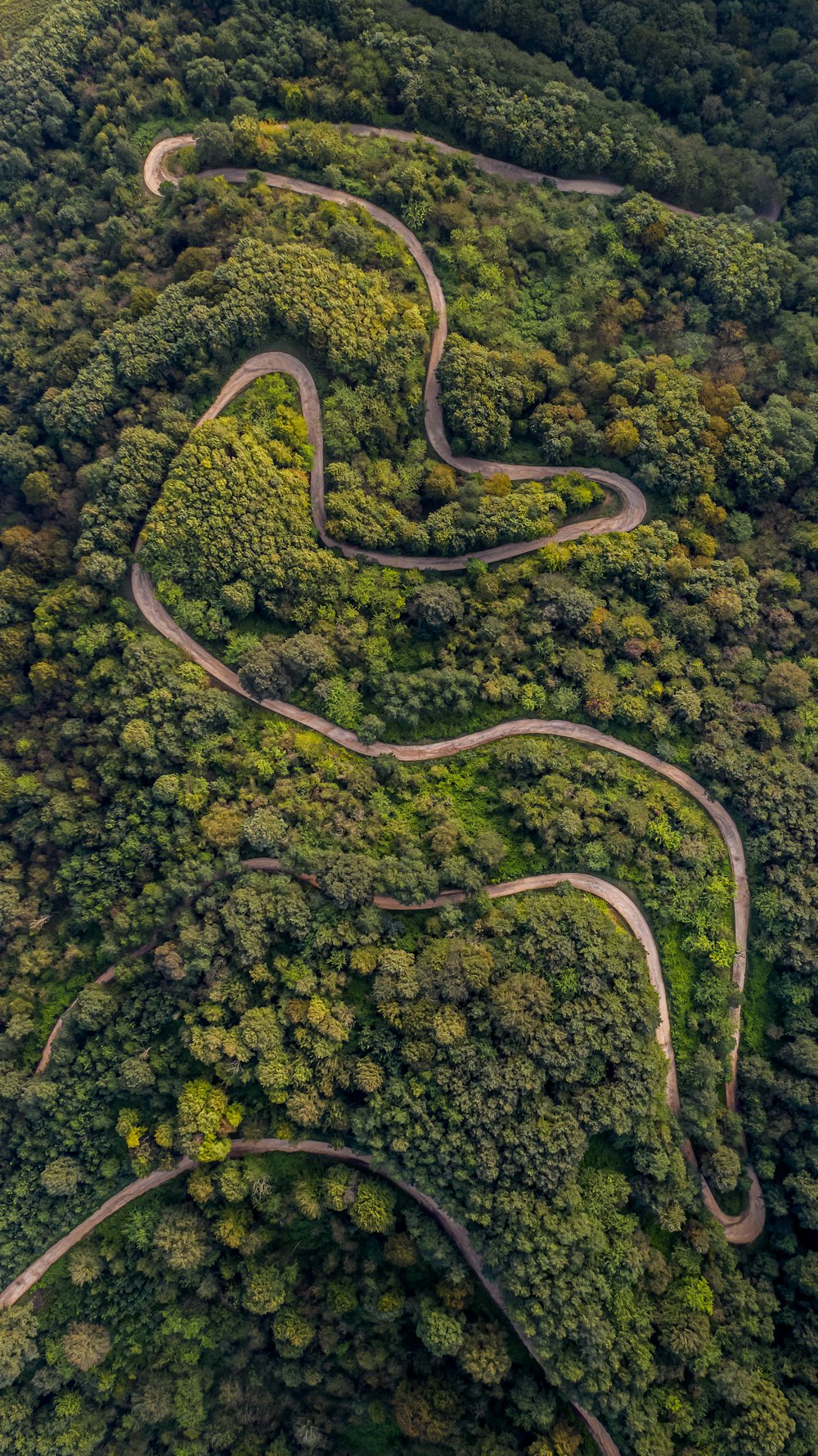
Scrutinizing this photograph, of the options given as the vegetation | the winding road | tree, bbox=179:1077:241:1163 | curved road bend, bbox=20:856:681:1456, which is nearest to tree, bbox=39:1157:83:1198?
curved road bend, bbox=20:856:681:1456

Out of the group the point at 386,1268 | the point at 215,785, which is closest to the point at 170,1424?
the point at 386,1268

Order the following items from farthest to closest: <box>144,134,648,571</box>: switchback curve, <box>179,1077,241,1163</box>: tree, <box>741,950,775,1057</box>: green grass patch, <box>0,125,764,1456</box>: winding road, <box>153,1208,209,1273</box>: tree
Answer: <box>144,134,648,571</box>: switchback curve
<box>741,950,775,1057</box>: green grass patch
<box>0,125,764,1456</box>: winding road
<box>153,1208,209,1273</box>: tree
<box>179,1077,241,1163</box>: tree

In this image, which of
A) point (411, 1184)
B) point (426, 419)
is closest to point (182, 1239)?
point (411, 1184)

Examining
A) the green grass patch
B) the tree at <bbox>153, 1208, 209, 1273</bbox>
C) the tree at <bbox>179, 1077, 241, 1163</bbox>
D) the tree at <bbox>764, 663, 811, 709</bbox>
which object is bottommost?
the tree at <bbox>153, 1208, 209, 1273</bbox>

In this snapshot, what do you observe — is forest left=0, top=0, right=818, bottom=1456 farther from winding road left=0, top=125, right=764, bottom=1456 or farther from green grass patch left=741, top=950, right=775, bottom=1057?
winding road left=0, top=125, right=764, bottom=1456

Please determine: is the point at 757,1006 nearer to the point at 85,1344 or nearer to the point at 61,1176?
the point at 61,1176

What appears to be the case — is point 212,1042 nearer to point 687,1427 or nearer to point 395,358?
point 687,1427

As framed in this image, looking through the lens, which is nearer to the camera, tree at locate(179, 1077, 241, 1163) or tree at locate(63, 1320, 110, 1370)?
tree at locate(179, 1077, 241, 1163)
